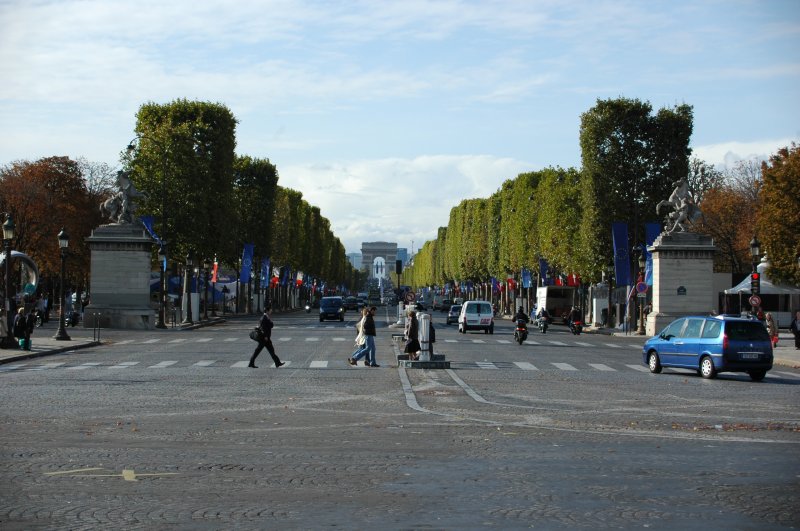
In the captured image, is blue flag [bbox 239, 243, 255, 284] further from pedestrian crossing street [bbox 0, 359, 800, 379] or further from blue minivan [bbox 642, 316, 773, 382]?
blue minivan [bbox 642, 316, 773, 382]

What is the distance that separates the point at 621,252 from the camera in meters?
61.7

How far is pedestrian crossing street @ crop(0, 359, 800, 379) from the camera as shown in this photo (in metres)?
31.0

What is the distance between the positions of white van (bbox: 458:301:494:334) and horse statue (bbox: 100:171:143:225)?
63.9 feet

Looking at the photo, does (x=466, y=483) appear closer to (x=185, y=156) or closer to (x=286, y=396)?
(x=286, y=396)

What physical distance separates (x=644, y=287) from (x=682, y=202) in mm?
6285

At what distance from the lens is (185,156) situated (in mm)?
71938

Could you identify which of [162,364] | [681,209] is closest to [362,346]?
[162,364]

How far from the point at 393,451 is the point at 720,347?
1732cm

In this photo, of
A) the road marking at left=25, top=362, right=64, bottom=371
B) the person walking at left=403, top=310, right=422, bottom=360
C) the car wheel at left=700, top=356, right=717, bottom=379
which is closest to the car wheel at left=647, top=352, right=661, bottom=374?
the car wheel at left=700, top=356, right=717, bottom=379

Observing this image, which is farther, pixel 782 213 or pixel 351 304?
pixel 351 304

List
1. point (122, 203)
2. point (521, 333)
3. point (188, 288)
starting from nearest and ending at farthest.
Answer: point (521, 333)
point (122, 203)
point (188, 288)

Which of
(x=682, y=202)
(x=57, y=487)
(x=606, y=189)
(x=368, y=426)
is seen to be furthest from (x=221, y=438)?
(x=606, y=189)

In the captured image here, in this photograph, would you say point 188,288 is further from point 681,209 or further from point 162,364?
point 162,364

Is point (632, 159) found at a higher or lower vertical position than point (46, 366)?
higher
